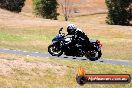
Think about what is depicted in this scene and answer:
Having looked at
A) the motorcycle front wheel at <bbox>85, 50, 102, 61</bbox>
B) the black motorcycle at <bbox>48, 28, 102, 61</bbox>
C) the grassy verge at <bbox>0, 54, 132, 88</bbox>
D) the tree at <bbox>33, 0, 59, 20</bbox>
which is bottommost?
the tree at <bbox>33, 0, 59, 20</bbox>

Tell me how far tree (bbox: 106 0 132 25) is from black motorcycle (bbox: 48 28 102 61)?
58928 millimetres

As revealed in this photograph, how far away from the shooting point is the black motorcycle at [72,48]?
2898 centimetres

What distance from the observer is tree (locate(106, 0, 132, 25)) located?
87938 mm

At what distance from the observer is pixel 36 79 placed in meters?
25.8

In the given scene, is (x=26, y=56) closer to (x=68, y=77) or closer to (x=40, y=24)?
(x=68, y=77)

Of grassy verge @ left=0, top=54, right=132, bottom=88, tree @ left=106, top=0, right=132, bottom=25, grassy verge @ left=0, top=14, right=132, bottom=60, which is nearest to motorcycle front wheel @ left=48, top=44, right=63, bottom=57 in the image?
grassy verge @ left=0, top=54, right=132, bottom=88

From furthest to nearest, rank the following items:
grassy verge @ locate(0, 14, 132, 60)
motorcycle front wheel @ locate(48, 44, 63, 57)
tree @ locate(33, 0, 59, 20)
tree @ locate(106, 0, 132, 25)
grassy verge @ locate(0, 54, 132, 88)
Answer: tree @ locate(33, 0, 59, 20)
tree @ locate(106, 0, 132, 25)
grassy verge @ locate(0, 14, 132, 60)
motorcycle front wheel @ locate(48, 44, 63, 57)
grassy verge @ locate(0, 54, 132, 88)

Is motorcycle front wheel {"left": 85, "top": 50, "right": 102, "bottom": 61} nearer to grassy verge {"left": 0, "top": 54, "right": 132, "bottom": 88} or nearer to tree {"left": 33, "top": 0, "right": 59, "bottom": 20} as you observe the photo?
grassy verge {"left": 0, "top": 54, "right": 132, "bottom": 88}

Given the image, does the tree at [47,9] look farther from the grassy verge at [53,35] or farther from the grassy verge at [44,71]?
the grassy verge at [44,71]

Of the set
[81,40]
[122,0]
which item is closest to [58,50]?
[81,40]

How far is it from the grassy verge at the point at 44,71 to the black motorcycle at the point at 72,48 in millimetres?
903

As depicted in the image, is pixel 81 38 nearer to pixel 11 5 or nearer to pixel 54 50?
pixel 54 50

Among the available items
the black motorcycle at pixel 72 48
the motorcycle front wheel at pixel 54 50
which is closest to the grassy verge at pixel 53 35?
the motorcycle front wheel at pixel 54 50

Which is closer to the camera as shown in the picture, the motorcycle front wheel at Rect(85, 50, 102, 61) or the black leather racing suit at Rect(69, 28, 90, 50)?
the black leather racing suit at Rect(69, 28, 90, 50)
